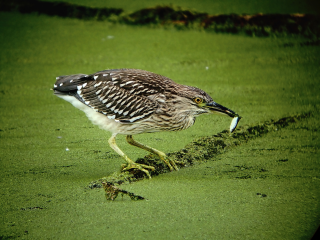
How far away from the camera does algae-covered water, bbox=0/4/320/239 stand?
119 inches

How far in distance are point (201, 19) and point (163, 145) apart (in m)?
3.91

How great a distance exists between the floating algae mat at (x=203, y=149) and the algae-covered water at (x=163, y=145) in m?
0.09

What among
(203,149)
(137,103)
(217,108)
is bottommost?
(203,149)

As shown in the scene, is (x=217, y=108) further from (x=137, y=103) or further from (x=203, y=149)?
(x=137, y=103)

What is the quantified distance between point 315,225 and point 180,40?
4.69 meters

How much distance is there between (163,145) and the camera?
436 cm

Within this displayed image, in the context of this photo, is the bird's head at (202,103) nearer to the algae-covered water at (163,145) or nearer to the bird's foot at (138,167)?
the algae-covered water at (163,145)

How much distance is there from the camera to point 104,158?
4.12m

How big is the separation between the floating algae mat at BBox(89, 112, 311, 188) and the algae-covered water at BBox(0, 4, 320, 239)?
86 mm

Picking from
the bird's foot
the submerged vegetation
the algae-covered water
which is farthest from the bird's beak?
the submerged vegetation

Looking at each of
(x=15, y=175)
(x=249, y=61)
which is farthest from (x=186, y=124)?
(x=249, y=61)

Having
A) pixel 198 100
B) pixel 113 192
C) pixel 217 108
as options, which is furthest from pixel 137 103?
pixel 113 192

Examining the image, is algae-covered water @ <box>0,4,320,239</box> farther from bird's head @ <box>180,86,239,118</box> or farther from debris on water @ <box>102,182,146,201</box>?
bird's head @ <box>180,86,239,118</box>

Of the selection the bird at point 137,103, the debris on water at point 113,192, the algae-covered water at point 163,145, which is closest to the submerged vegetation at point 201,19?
the algae-covered water at point 163,145
